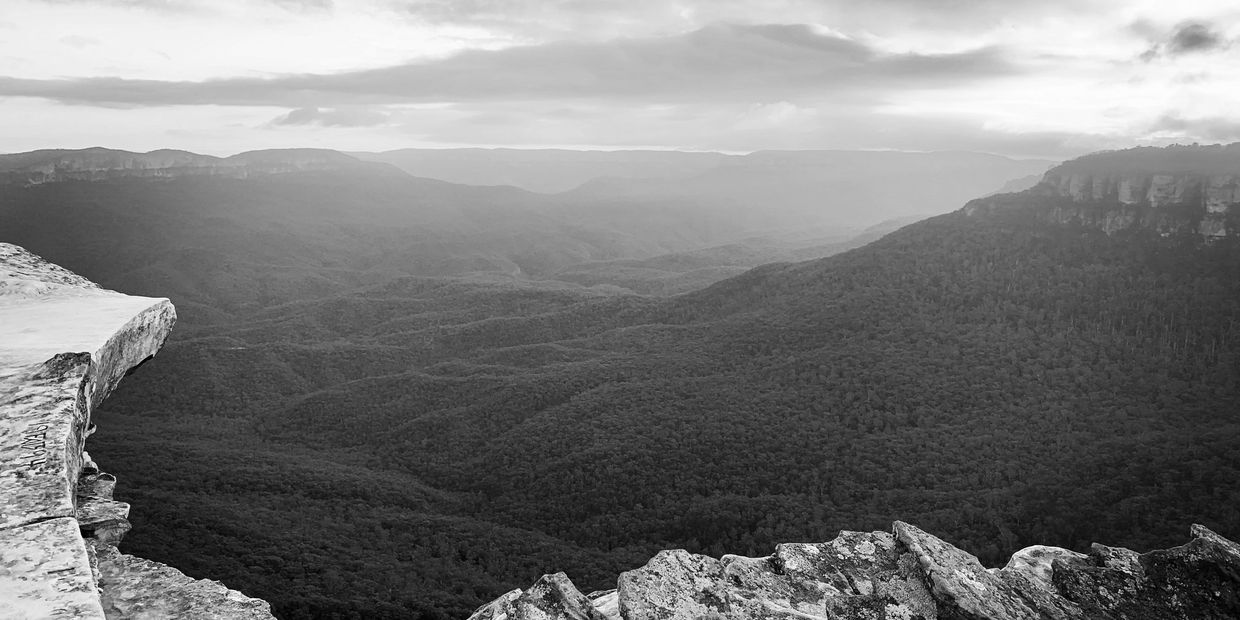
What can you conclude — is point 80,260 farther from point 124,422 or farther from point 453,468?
point 453,468

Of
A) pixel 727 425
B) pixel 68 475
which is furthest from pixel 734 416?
pixel 68 475

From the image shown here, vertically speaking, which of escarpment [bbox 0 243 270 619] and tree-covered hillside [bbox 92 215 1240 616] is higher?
escarpment [bbox 0 243 270 619]

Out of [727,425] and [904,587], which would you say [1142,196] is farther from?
[904,587]

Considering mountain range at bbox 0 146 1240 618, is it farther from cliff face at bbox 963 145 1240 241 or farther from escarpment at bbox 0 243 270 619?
escarpment at bbox 0 243 270 619

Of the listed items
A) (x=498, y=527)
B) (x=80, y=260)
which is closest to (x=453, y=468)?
(x=498, y=527)

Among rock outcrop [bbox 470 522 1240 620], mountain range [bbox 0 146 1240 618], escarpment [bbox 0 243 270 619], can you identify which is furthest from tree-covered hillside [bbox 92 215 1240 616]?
rock outcrop [bbox 470 522 1240 620]

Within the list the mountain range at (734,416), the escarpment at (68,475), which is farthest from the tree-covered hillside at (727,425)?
the escarpment at (68,475)

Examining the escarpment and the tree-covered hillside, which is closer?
the escarpment
